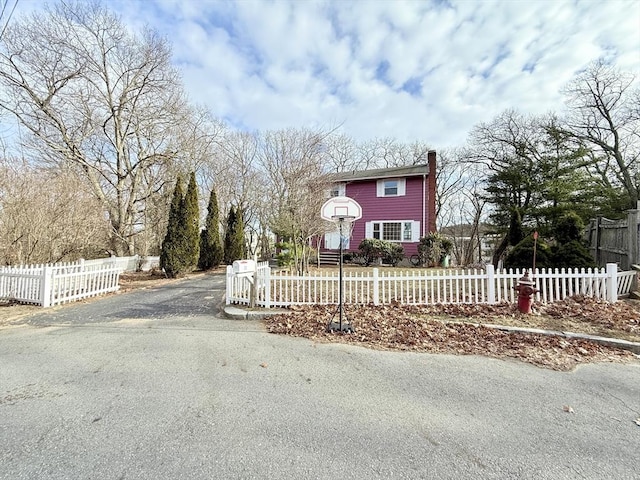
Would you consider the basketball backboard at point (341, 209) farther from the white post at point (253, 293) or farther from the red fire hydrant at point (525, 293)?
the red fire hydrant at point (525, 293)

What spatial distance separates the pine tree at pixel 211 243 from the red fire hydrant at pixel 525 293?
13.7 metres

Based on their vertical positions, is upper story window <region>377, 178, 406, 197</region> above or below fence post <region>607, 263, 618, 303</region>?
above

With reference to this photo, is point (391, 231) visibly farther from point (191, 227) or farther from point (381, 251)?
point (191, 227)

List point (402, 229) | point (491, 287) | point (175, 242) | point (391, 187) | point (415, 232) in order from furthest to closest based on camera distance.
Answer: point (391, 187), point (402, 229), point (415, 232), point (175, 242), point (491, 287)

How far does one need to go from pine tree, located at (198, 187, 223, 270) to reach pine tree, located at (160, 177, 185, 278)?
10.4ft

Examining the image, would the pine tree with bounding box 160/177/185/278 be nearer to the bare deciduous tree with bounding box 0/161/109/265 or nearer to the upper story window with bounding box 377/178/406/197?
the bare deciduous tree with bounding box 0/161/109/265

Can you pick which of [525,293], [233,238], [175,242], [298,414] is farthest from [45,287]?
[233,238]

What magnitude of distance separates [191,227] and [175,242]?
0.88 meters

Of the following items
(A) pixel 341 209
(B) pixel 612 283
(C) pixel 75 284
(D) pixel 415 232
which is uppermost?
(D) pixel 415 232

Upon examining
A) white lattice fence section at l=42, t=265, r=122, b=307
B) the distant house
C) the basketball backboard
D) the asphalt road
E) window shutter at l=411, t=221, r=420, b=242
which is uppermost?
the distant house

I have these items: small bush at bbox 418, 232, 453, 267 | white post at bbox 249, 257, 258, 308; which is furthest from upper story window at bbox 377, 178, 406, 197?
white post at bbox 249, 257, 258, 308

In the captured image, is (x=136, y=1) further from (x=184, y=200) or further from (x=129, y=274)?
(x=129, y=274)

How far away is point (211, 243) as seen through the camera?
52.3ft

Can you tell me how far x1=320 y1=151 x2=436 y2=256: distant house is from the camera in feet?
62.2
